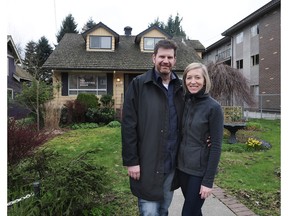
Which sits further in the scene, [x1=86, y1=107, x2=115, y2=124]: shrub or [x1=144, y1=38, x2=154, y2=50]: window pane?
[x1=144, y1=38, x2=154, y2=50]: window pane

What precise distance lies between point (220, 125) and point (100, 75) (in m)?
16.0

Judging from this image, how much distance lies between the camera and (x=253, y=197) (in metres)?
4.23

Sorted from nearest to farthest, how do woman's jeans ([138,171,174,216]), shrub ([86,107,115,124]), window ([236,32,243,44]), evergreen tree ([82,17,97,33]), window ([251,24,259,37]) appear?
woman's jeans ([138,171,174,216])
shrub ([86,107,115,124])
window ([251,24,259,37])
window ([236,32,243,44])
evergreen tree ([82,17,97,33])

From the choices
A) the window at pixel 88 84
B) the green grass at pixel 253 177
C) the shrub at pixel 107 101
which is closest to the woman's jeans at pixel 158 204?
the green grass at pixel 253 177

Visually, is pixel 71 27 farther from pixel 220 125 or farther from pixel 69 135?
pixel 220 125

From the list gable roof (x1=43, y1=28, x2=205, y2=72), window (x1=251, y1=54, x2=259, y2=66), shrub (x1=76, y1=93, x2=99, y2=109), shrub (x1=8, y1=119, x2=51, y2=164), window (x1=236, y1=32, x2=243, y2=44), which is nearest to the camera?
shrub (x1=8, y1=119, x2=51, y2=164)

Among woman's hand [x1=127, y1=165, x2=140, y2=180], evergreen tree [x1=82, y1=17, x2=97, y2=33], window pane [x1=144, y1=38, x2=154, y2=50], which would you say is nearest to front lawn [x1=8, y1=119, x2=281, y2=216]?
woman's hand [x1=127, y1=165, x2=140, y2=180]

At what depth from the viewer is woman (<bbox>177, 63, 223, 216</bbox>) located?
229 centimetres

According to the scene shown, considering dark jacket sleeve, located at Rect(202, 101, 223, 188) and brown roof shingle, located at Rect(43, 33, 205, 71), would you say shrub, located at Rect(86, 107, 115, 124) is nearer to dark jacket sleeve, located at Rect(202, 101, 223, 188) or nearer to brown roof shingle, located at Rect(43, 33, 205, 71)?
brown roof shingle, located at Rect(43, 33, 205, 71)

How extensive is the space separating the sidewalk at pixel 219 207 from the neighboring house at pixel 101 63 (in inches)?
468

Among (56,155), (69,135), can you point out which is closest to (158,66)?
(56,155)

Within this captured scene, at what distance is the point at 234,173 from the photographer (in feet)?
18.3

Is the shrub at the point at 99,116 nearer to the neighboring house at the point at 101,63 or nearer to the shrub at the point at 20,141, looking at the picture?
the neighboring house at the point at 101,63

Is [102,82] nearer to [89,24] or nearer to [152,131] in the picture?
[152,131]
